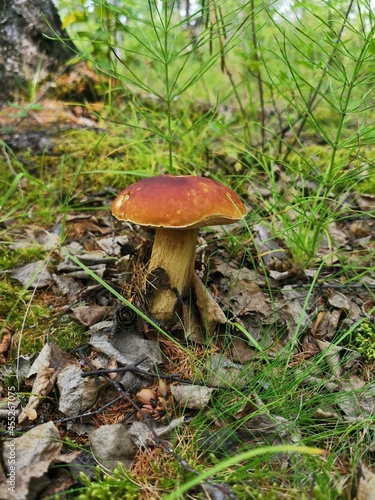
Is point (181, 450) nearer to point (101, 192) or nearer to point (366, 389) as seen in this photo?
point (366, 389)

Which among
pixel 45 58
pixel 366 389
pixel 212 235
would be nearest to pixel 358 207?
pixel 212 235

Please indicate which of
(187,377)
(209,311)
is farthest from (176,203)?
(187,377)

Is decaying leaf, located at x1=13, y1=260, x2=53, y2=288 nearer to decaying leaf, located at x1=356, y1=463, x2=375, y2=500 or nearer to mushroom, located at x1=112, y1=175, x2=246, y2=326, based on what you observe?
mushroom, located at x1=112, y1=175, x2=246, y2=326

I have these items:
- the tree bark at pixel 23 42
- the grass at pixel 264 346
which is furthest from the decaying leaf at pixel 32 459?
the tree bark at pixel 23 42

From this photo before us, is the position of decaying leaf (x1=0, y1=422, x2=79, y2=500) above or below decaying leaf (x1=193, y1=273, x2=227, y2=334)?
below

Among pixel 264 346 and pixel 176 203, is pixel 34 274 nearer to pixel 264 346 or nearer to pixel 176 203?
pixel 176 203

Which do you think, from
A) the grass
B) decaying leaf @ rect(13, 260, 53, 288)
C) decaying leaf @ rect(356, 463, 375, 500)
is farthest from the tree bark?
decaying leaf @ rect(356, 463, 375, 500)
